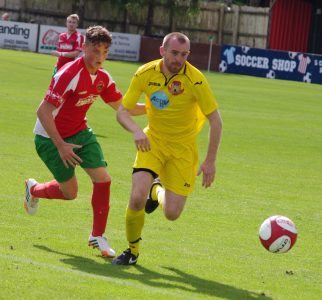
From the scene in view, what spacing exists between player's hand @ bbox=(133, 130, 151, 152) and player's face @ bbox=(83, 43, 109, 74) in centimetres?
91

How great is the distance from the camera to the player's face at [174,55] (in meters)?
8.13

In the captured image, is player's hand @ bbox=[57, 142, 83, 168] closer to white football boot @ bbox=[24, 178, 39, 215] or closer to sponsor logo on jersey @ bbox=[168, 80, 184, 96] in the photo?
sponsor logo on jersey @ bbox=[168, 80, 184, 96]

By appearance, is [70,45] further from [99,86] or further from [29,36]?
[29,36]

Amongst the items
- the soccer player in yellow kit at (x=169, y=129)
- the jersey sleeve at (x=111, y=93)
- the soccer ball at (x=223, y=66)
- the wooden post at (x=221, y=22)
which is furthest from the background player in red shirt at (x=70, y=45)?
the wooden post at (x=221, y=22)

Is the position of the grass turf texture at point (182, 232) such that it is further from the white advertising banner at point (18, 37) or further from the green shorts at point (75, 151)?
the white advertising banner at point (18, 37)

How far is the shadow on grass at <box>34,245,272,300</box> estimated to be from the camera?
7477 millimetres

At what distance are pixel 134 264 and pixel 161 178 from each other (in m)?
0.95

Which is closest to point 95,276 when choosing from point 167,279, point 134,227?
point 167,279

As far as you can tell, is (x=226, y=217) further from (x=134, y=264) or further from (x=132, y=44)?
(x=132, y=44)

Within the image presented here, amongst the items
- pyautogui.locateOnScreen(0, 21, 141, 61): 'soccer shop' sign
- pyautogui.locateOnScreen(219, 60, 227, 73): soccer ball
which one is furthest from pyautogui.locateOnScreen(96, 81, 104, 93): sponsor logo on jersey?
pyautogui.locateOnScreen(0, 21, 141, 61): 'soccer shop' sign

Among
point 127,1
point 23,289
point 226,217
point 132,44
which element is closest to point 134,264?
point 23,289

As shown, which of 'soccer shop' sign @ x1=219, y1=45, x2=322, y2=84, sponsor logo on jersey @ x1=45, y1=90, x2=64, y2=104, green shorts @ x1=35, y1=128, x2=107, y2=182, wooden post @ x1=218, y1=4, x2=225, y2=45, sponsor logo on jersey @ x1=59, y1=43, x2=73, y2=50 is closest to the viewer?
sponsor logo on jersey @ x1=45, y1=90, x2=64, y2=104

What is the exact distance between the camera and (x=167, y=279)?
25.6 ft

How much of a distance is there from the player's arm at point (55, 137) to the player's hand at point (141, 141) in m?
0.69
